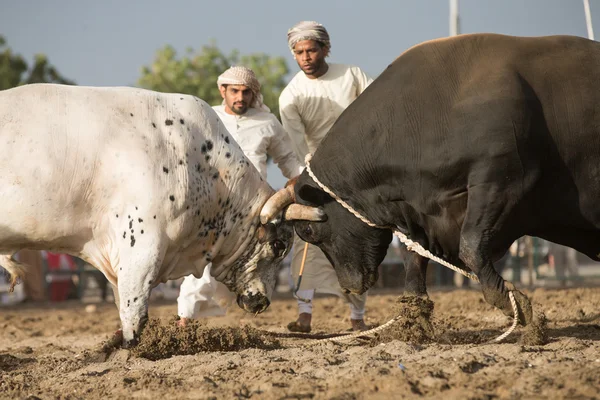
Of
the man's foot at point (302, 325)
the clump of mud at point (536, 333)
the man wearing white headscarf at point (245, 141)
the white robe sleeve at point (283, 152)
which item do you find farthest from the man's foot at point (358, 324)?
the clump of mud at point (536, 333)

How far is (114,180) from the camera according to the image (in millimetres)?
5152

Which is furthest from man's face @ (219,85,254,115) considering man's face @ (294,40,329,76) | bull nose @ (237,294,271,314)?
bull nose @ (237,294,271,314)

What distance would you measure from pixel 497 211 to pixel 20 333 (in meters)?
5.43

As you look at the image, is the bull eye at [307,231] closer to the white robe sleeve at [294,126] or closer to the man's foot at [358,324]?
the white robe sleeve at [294,126]

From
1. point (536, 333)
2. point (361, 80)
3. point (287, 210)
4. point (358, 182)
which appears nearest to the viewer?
point (536, 333)

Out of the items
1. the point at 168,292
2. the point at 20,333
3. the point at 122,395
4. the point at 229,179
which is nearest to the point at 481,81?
the point at 229,179

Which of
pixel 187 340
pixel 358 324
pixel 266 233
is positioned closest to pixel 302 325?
pixel 358 324

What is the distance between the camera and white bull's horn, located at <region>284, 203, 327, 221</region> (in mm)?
5918

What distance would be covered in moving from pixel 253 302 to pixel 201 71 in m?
23.3

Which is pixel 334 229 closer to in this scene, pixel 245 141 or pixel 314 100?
pixel 245 141

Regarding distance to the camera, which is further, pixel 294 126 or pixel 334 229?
pixel 294 126

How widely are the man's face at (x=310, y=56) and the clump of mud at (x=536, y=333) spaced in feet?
9.99

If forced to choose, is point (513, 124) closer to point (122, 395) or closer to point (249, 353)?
point (249, 353)

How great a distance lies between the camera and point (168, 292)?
1731 cm
